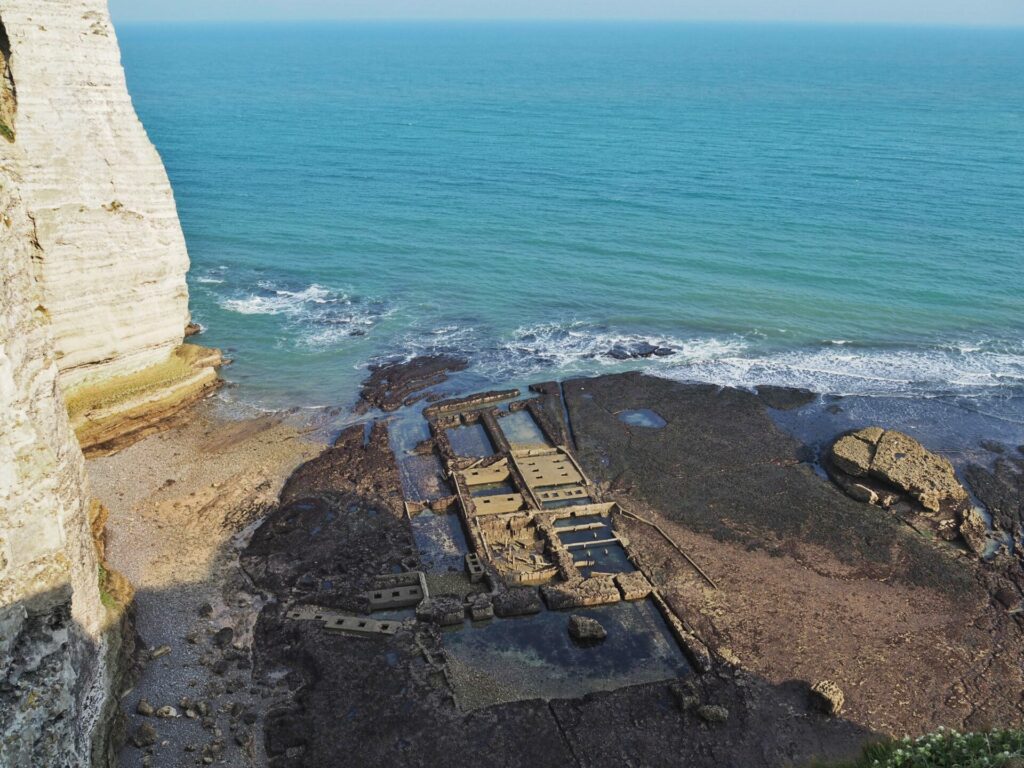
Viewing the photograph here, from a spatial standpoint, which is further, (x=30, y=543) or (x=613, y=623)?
(x=613, y=623)

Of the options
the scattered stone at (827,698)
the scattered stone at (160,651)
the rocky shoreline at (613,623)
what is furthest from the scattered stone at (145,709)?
the scattered stone at (827,698)

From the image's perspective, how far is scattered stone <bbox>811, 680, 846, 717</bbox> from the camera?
1803 centimetres

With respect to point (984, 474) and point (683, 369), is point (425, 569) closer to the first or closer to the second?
point (683, 369)

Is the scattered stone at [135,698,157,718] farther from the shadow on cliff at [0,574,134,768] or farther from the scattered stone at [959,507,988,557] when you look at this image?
the scattered stone at [959,507,988,557]

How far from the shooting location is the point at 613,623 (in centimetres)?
2112

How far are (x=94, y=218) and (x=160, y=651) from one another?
16.7 metres

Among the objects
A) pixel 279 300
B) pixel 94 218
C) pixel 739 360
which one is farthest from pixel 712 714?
pixel 279 300

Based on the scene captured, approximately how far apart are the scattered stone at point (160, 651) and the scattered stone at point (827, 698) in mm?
15973

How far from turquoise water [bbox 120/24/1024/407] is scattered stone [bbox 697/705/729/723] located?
2020 centimetres

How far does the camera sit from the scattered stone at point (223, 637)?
19672 mm

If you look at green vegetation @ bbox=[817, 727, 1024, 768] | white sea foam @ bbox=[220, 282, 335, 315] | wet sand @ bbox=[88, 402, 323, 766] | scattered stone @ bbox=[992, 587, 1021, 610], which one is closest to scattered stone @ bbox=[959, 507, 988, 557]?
scattered stone @ bbox=[992, 587, 1021, 610]

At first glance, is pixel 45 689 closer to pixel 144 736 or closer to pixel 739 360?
pixel 144 736

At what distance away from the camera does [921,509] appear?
25.9m

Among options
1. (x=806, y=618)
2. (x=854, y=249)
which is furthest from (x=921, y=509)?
(x=854, y=249)
